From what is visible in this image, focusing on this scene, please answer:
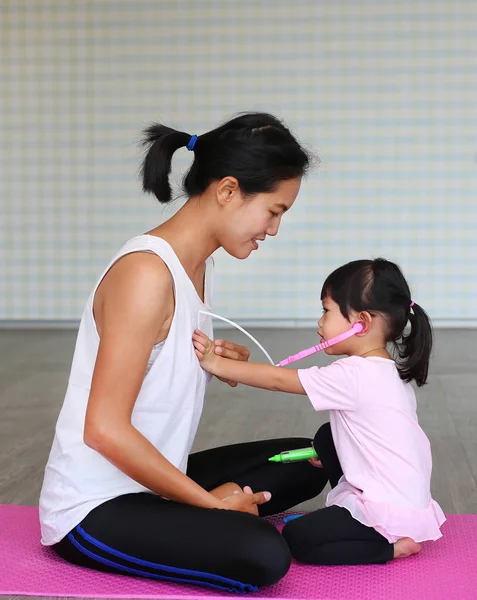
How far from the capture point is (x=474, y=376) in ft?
13.4

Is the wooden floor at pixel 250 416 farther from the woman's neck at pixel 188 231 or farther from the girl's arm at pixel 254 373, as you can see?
the woman's neck at pixel 188 231

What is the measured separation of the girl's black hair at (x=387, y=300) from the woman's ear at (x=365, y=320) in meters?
0.01

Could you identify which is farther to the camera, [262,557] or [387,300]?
[387,300]

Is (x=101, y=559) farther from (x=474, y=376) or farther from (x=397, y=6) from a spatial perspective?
(x=397, y=6)

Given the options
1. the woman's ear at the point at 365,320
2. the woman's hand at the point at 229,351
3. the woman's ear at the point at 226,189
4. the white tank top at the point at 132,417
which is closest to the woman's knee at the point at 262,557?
the white tank top at the point at 132,417

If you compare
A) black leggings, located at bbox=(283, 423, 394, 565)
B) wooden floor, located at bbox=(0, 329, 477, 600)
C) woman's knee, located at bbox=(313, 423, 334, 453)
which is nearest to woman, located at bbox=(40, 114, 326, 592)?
black leggings, located at bbox=(283, 423, 394, 565)

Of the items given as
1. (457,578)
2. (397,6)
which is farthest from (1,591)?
(397,6)

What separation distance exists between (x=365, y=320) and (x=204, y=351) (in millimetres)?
329

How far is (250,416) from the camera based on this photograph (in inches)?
127

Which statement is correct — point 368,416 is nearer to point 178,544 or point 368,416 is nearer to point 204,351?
point 204,351

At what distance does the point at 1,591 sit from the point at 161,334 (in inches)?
20.8

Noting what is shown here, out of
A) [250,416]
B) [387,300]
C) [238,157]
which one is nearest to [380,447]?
[387,300]

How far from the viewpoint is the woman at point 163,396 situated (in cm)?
151

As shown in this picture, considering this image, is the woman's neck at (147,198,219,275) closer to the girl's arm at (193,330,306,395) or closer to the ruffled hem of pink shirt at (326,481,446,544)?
the girl's arm at (193,330,306,395)
